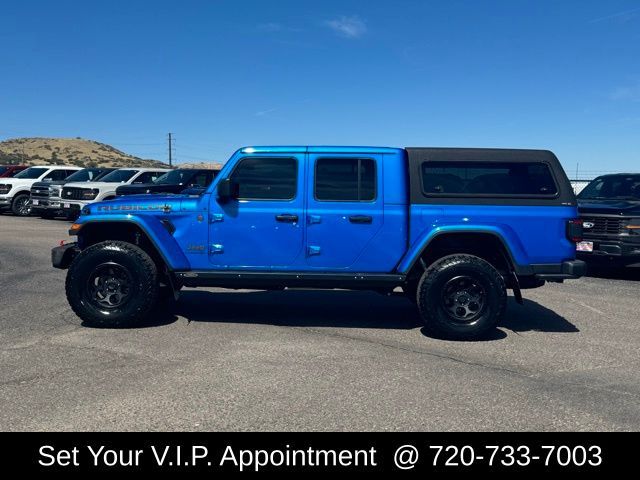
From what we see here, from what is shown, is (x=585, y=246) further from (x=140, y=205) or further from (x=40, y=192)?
(x=40, y=192)

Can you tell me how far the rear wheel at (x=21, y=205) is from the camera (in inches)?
878

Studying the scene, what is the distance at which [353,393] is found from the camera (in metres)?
4.57

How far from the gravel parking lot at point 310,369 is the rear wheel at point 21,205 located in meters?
15.8

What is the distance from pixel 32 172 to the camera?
2255cm

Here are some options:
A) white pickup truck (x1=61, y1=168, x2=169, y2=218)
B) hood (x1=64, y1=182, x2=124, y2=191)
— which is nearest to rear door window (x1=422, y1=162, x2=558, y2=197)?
white pickup truck (x1=61, y1=168, x2=169, y2=218)

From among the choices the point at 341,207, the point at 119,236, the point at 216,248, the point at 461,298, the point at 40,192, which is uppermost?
the point at 40,192

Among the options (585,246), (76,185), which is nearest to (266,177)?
(585,246)

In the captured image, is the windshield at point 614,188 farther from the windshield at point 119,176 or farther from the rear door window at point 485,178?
the windshield at point 119,176

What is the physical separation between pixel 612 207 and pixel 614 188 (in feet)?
5.69

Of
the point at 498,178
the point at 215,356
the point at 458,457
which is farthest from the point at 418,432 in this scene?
the point at 498,178

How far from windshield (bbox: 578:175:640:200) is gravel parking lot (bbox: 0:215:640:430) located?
4.28 meters

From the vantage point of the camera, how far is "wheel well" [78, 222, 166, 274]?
6734 millimetres

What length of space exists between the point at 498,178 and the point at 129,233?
4157 millimetres

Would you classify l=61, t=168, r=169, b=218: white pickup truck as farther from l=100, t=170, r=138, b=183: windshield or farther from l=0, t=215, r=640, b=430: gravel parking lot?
l=0, t=215, r=640, b=430: gravel parking lot
